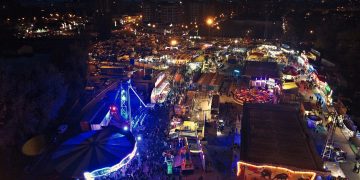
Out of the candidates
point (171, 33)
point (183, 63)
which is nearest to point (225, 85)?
point (183, 63)

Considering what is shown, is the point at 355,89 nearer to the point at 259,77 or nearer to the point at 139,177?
the point at 259,77

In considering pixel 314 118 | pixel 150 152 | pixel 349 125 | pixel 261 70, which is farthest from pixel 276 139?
pixel 261 70

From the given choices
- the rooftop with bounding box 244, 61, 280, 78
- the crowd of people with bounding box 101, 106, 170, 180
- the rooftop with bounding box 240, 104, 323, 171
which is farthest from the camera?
the rooftop with bounding box 244, 61, 280, 78

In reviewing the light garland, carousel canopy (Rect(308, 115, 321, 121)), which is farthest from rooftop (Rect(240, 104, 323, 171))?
the light garland

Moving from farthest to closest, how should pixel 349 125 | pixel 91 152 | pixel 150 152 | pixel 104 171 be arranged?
pixel 349 125 → pixel 150 152 → pixel 91 152 → pixel 104 171

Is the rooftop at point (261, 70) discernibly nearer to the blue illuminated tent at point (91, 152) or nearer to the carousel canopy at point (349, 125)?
the carousel canopy at point (349, 125)

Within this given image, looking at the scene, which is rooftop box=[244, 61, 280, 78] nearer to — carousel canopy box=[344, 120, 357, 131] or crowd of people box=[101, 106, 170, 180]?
carousel canopy box=[344, 120, 357, 131]

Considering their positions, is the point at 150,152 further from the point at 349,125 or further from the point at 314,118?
the point at 349,125

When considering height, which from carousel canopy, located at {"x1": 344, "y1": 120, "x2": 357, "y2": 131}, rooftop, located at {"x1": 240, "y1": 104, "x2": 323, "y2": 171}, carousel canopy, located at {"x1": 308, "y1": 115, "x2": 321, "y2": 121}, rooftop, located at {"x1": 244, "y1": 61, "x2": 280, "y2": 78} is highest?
rooftop, located at {"x1": 244, "y1": 61, "x2": 280, "y2": 78}
